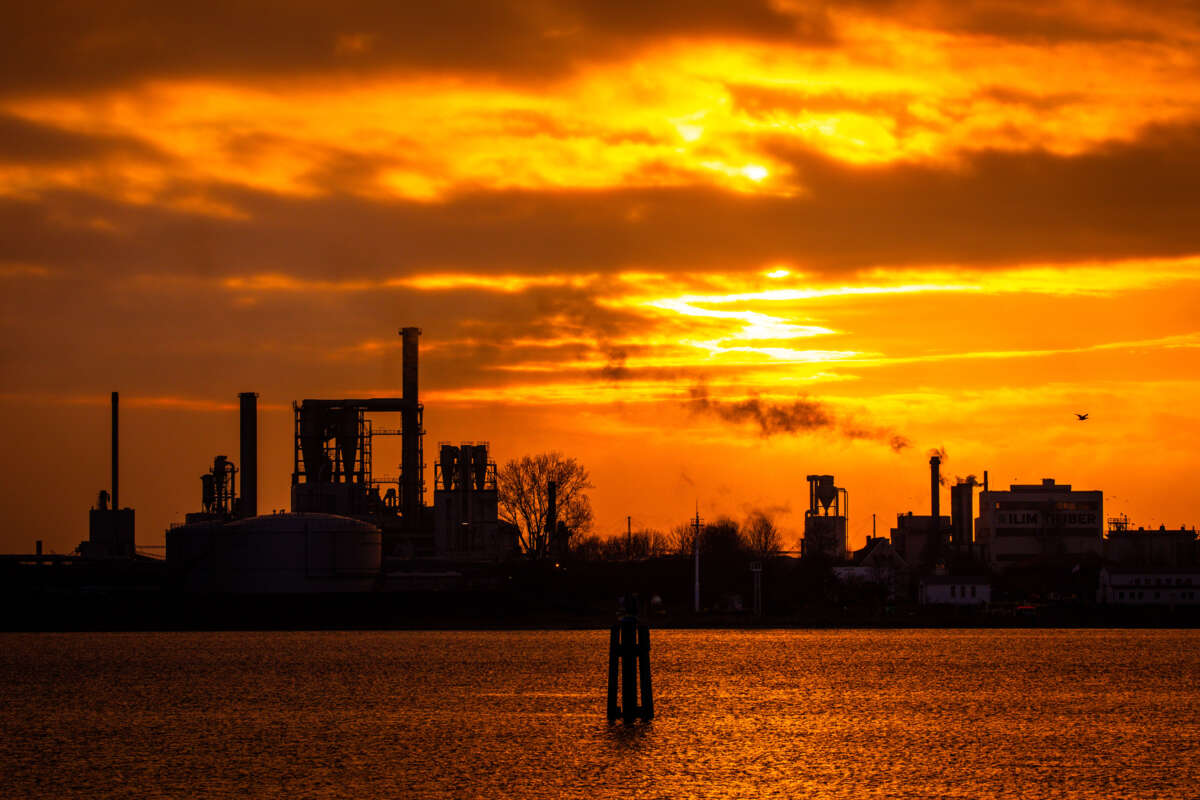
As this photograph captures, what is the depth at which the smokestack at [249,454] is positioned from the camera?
167500 mm

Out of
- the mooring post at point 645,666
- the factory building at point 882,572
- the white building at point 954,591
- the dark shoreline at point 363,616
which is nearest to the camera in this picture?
the mooring post at point 645,666

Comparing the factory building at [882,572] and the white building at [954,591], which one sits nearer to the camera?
the white building at [954,591]

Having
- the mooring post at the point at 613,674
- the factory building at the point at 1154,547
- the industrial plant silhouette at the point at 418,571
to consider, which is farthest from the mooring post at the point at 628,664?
the factory building at the point at 1154,547

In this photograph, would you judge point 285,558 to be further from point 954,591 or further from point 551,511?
point 954,591

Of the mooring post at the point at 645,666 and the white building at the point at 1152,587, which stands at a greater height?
the mooring post at the point at 645,666

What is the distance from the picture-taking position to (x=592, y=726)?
51.0 m

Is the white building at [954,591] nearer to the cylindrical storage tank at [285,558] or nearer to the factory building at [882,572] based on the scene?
the factory building at [882,572]

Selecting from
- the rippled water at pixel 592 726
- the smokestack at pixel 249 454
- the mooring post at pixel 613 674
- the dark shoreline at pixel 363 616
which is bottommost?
the dark shoreline at pixel 363 616

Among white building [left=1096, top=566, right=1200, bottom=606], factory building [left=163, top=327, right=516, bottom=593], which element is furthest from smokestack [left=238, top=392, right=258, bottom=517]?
white building [left=1096, top=566, right=1200, bottom=606]

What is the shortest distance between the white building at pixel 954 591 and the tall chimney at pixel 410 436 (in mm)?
50110

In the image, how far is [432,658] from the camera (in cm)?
9031

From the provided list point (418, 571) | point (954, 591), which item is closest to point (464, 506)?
point (418, 571)

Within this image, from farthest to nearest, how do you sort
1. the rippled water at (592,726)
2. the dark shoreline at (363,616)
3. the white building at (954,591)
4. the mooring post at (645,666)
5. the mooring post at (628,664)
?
the white building at (954,591), the dark shoreline at (363,616), the mooring post at (628,664), the mooring post at (645,666), the rippled water at (592,726)

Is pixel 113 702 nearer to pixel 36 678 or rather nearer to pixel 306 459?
pixel 36 678
